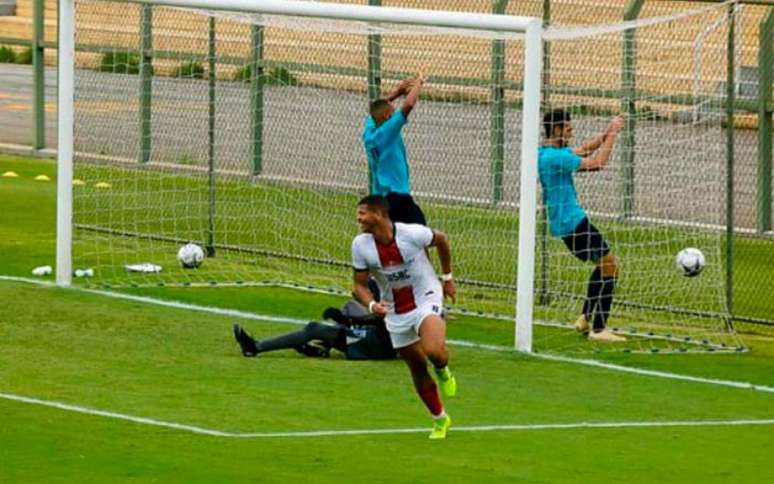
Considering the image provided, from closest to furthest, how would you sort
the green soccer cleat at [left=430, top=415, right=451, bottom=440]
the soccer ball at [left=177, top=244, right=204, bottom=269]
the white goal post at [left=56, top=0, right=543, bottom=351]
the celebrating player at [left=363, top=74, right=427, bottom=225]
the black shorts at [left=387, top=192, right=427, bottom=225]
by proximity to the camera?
the green soccer cleat at [left=430, top=415, right=451, bottom=440]
the white goal post at [left=56, top=0, right=543, bottom=351]
the celebrating player at [left=363, top=74, right=427, bottom=225]
the black shorts at [left=387, top=192, right=427, bottom=225]
the soccer ball at [left=177, top=244, right=204, bottom=269]

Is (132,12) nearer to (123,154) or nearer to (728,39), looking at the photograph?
(123,154)

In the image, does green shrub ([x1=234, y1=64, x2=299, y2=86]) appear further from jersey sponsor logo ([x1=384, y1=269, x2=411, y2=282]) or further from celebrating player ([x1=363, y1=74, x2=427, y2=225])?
jersey sponsor logo ([x1=384, y1=269, x2=411, y2=282])

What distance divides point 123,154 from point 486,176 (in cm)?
422

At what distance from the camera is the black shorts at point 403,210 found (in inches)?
755

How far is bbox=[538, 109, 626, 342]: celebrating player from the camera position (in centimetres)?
1886

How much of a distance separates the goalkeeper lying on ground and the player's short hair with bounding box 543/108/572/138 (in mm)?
2655

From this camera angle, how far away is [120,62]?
24.1m

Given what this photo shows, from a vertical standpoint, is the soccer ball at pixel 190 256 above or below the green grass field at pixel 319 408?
above

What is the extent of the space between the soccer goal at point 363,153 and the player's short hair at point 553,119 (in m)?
0.34

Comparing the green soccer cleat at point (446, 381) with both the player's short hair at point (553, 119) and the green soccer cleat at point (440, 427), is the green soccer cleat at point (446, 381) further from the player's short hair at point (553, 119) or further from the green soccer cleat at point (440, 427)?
the player's short hair at point (553, 119)

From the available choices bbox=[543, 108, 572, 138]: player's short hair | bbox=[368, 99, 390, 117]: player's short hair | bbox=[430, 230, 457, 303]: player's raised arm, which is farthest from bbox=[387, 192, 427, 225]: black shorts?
bbox=[430, 230, 457, 303]: player's raised arm

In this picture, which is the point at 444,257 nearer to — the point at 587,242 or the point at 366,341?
the point at 366,341

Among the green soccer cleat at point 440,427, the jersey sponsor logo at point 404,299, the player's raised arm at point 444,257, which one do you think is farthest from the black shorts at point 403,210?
the green soccer cleat at point 440,427

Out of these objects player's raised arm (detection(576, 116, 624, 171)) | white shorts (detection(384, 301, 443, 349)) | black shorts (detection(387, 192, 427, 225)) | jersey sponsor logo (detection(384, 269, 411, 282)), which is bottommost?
white shorts (detection(384, 301, 443, 349))
